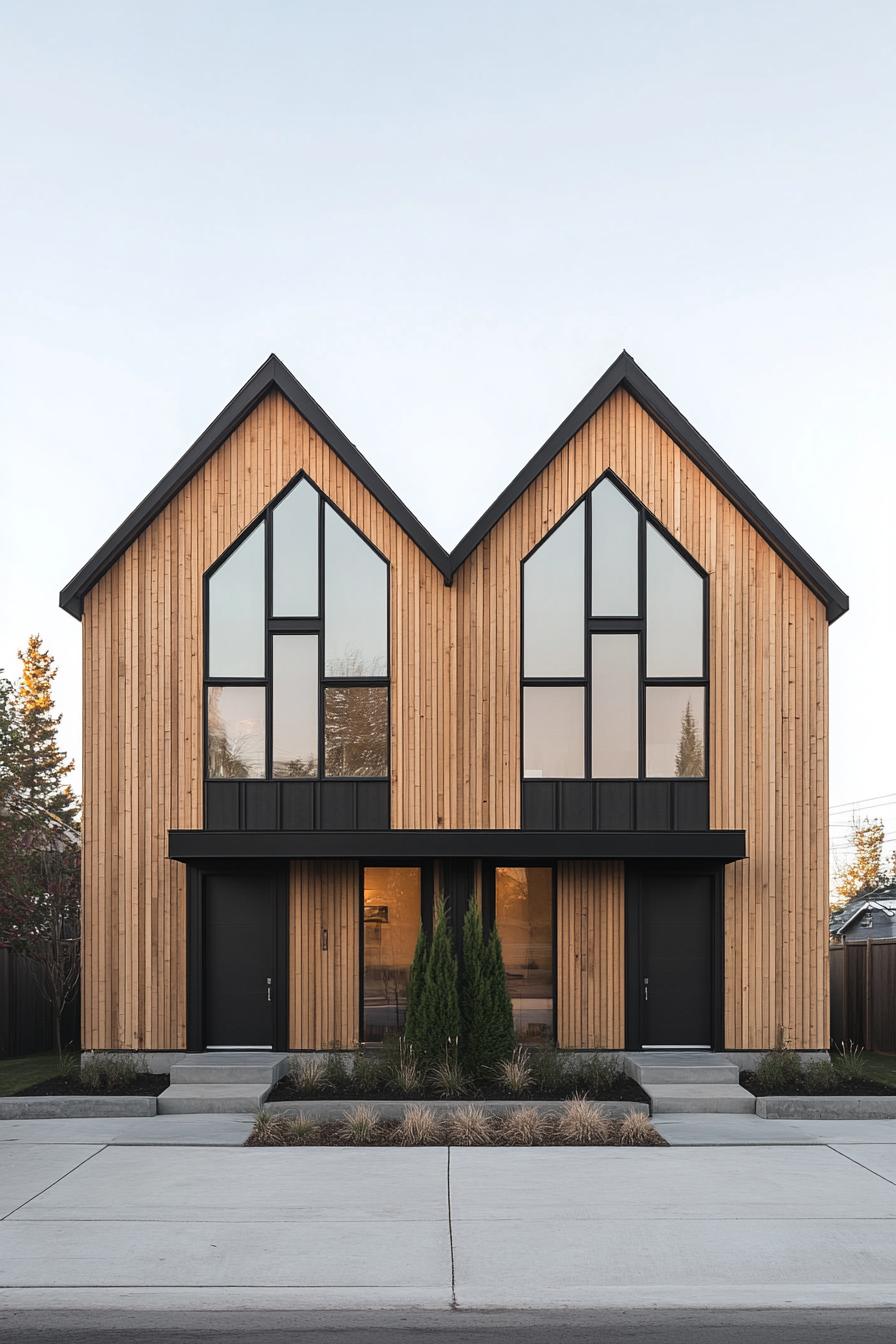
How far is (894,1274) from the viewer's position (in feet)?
25.6

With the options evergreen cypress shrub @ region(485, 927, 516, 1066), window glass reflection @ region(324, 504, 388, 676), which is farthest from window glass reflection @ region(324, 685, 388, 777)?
evergreen cypress shrub @ region(485, 927, 516, 1066)

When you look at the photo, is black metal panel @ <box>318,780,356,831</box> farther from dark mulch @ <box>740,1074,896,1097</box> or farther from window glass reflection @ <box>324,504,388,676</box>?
dark mulch @ <box>740,1074,896,1097</box>

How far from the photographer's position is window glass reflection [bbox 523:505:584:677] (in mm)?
17281

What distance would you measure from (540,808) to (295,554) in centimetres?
523

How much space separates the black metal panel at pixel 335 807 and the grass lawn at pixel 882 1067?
804 cm

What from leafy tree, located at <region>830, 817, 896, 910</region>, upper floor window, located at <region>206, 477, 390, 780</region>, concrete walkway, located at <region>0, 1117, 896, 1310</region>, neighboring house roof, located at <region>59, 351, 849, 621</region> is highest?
neighboring house roof, located at <region>59, 351, 849, 621</region>

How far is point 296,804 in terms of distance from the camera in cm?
1700

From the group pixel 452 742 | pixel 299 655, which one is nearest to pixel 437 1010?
pixel 452 742

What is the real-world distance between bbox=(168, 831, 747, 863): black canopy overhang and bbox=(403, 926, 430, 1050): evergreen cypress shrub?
54.9 inches

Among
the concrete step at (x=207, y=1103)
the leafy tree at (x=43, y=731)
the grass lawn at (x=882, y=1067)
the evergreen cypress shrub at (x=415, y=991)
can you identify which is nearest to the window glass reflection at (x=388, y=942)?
the evergreen cypress shrub at (x=415, y=991)

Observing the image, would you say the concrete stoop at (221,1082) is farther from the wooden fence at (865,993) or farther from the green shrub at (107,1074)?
the wooden fence at (865,993)

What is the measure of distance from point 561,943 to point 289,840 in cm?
428

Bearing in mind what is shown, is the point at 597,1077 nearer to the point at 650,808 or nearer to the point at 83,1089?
the point at 650,808

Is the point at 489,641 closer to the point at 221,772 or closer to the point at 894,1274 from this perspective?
the point at 221,772
